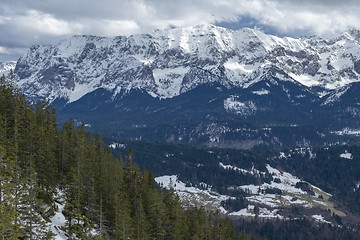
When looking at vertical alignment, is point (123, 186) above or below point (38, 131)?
below

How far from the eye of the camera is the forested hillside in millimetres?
67125

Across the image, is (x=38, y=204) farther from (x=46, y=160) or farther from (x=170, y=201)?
(x=170, y=201)

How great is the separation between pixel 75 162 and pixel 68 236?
90.2ft

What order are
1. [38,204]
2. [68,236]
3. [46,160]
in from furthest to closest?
[46,160]
[68,236]
[38,204]

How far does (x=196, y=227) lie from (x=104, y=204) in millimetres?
25628

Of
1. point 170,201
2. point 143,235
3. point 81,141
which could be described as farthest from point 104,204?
point 170,201

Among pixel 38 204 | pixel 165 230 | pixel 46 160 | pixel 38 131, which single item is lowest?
pixel 165 230

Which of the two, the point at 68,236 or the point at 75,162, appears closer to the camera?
the point at 68,236

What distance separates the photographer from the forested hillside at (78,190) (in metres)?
67.1

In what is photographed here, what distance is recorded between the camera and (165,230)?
313 ft

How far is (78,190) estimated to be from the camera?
247 ft

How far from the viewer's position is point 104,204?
88.4m

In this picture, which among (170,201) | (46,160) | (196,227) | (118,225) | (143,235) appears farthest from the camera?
(170,201)

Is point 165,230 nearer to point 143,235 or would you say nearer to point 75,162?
point 143,235
